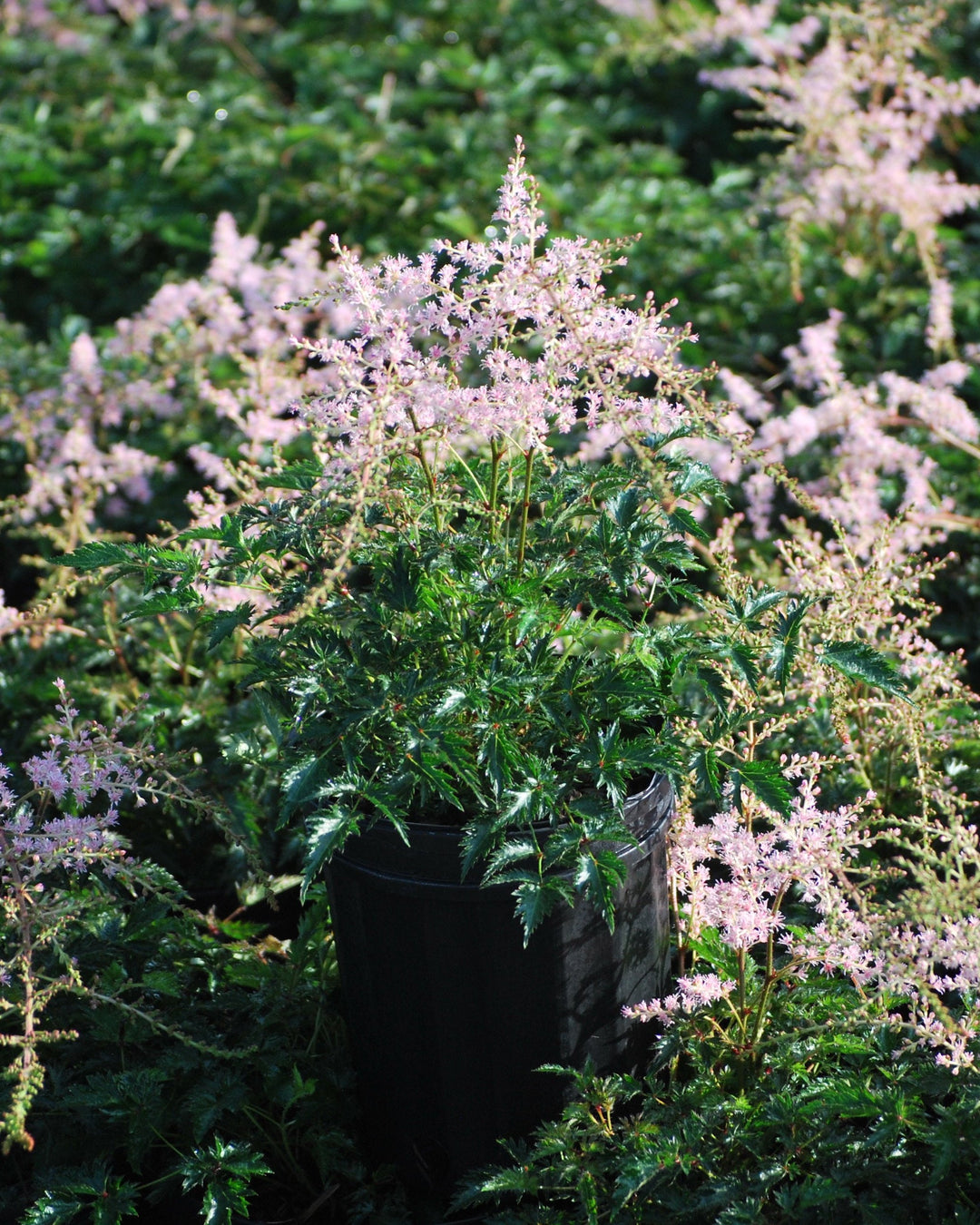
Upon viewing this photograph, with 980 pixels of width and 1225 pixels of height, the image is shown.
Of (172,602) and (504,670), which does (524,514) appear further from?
(172,602)

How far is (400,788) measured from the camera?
69.0 inches

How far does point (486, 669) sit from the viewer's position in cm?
177

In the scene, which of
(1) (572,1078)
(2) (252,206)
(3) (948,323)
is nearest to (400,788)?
(1) (572,1078)

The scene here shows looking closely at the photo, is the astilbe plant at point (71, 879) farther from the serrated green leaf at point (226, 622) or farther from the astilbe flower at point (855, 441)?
the astilbe flower at point (855, 441)

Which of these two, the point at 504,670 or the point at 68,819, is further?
the point at 68,819

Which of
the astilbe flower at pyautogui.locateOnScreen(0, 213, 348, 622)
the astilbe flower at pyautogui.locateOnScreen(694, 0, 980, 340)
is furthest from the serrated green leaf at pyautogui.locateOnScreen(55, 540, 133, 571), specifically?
the astilbe flower at pyautogui.locateOnScreen(694, 0, 980, 340)

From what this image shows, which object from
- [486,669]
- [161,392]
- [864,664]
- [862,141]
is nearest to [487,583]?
[486,669]

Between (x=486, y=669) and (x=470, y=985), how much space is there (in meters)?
0.46

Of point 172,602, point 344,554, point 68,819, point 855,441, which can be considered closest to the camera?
point 344,554

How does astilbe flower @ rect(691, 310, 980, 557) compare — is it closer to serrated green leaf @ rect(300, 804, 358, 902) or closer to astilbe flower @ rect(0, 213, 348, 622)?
astilbe flower @ rect(0, 213, 348, 622)

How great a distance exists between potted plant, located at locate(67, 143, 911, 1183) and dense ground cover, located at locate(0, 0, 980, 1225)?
0.19 feet

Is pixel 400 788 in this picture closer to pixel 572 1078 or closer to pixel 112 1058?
pixel 572 1078

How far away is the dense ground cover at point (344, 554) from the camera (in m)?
1.74

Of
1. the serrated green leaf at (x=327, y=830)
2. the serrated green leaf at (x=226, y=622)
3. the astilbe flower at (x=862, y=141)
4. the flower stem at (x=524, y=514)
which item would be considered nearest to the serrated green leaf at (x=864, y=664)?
the flower stem at (x=524, y=514)
